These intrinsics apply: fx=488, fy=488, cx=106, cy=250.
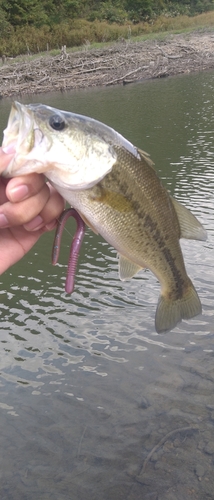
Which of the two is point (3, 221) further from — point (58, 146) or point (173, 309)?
point (173, 309)

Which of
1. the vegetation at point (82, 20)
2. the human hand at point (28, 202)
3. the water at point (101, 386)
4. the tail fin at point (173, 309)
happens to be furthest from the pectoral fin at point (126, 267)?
the vegetation at point (82, 20)

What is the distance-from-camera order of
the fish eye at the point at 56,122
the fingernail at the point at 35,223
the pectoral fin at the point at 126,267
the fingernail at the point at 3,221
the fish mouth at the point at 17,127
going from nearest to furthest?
the fish mouth at the point at 17,127 → the fish eye at the point at 56,122 → the fingernail at the point at 3,221 → the fingernail at the point at 35,223 → the pectoral fin at the point at 126,267

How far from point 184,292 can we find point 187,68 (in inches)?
1614

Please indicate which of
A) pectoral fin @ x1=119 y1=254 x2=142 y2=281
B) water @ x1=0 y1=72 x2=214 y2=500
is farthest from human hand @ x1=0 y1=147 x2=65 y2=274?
water @ x1=0 y1=72 x2=214 y2=500

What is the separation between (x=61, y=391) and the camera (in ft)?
21.3

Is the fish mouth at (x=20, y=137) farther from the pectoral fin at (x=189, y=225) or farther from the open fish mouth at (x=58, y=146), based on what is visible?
the pectoral fin at (x=189, y=225)

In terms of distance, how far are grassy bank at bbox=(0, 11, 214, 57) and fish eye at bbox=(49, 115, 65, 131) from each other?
2014 inches

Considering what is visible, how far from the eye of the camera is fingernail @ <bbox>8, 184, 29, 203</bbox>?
258 centimetres

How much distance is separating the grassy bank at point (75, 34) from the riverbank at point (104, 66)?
673 centimetres

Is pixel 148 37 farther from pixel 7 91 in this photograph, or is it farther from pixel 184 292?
pixel 184 292

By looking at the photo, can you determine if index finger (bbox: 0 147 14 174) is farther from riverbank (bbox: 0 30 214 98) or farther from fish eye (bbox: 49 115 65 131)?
riverbank (bbox: 0 30 214 98)

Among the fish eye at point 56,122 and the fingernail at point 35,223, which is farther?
the fingernail at point 35,223

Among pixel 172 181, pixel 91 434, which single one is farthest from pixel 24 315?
pixel 172 181

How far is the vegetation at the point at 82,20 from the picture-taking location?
5441cm
